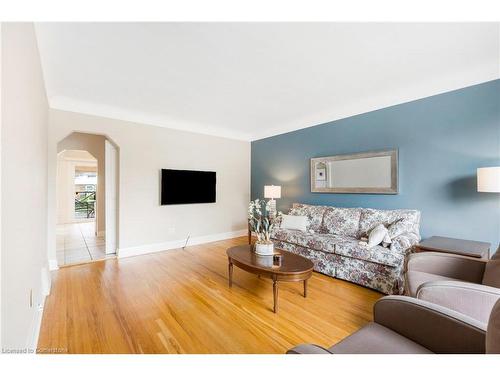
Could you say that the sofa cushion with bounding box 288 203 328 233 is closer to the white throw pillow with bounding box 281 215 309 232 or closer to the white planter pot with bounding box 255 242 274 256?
the white throw pillow with bounding box 281 215 309 232

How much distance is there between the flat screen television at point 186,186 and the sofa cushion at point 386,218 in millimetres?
2983

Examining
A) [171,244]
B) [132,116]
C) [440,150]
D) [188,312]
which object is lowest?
[188,312]

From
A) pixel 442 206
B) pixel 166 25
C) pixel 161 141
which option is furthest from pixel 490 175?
pixel 161 141

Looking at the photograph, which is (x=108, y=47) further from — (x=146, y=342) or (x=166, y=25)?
Result: (x=146, y=342)

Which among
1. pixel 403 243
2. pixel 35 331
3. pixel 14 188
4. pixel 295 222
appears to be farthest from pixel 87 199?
pixel 403 243

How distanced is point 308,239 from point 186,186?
2.60m

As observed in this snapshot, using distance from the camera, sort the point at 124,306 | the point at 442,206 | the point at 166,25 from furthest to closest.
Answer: the point at 442,206, the point at 124,306, the point at 166,25

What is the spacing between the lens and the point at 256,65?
2.43 meters

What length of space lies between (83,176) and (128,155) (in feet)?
25.7

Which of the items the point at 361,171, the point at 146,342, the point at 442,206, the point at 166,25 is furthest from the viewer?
the point at 361,171

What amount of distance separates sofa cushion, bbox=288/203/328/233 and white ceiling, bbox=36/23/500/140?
164 centimetres

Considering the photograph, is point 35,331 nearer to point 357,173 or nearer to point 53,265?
point 53,265

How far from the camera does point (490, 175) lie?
6.99 ft

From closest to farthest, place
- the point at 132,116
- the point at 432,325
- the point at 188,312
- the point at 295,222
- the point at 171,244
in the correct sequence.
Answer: the point at 432,325
the point at 188,312
the point at 295,222
the point at 132,116
the point at 171,244
